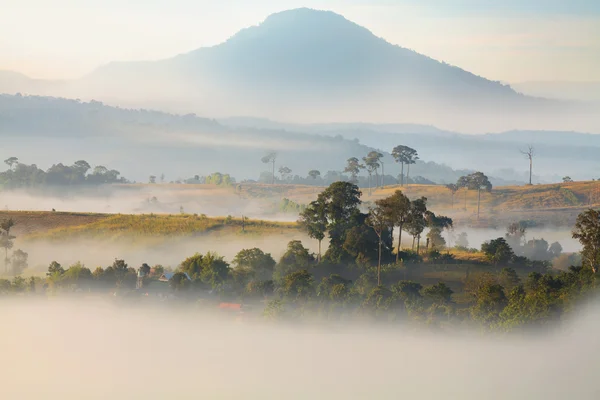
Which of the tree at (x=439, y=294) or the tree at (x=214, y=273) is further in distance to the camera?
the tree at (x=214, y=273)

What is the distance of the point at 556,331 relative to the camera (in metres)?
27.1

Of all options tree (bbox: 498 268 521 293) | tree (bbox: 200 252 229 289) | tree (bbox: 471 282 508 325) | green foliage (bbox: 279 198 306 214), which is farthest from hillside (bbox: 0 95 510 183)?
tree (bbox: 471 282 508 325)

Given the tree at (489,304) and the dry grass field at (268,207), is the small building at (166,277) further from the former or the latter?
the tree at (489,304)

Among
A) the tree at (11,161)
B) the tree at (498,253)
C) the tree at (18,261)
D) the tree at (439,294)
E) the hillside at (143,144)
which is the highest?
the hillside at (143,144)

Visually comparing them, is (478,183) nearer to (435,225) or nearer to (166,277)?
(435,225)

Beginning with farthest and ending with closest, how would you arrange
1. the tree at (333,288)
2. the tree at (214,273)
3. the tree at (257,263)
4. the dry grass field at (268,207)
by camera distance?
1. the dry grass field at (268,207)
2. the tree at (257,263)
3. the tree at (214,273)
4. the tree at (333,288)

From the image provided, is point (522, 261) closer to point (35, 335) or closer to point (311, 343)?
point (311, 343)

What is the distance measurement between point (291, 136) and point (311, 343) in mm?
151767

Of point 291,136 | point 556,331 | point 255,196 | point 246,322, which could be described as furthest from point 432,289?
point 291,136

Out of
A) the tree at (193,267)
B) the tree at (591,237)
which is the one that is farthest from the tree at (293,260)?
the tree at (591,237)

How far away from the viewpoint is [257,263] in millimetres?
34562

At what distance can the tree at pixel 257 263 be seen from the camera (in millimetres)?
34156

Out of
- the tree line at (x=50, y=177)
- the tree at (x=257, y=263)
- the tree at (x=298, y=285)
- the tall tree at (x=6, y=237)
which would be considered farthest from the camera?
the tree line at (x=50, y=177)

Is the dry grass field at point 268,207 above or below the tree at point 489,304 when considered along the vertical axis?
above
